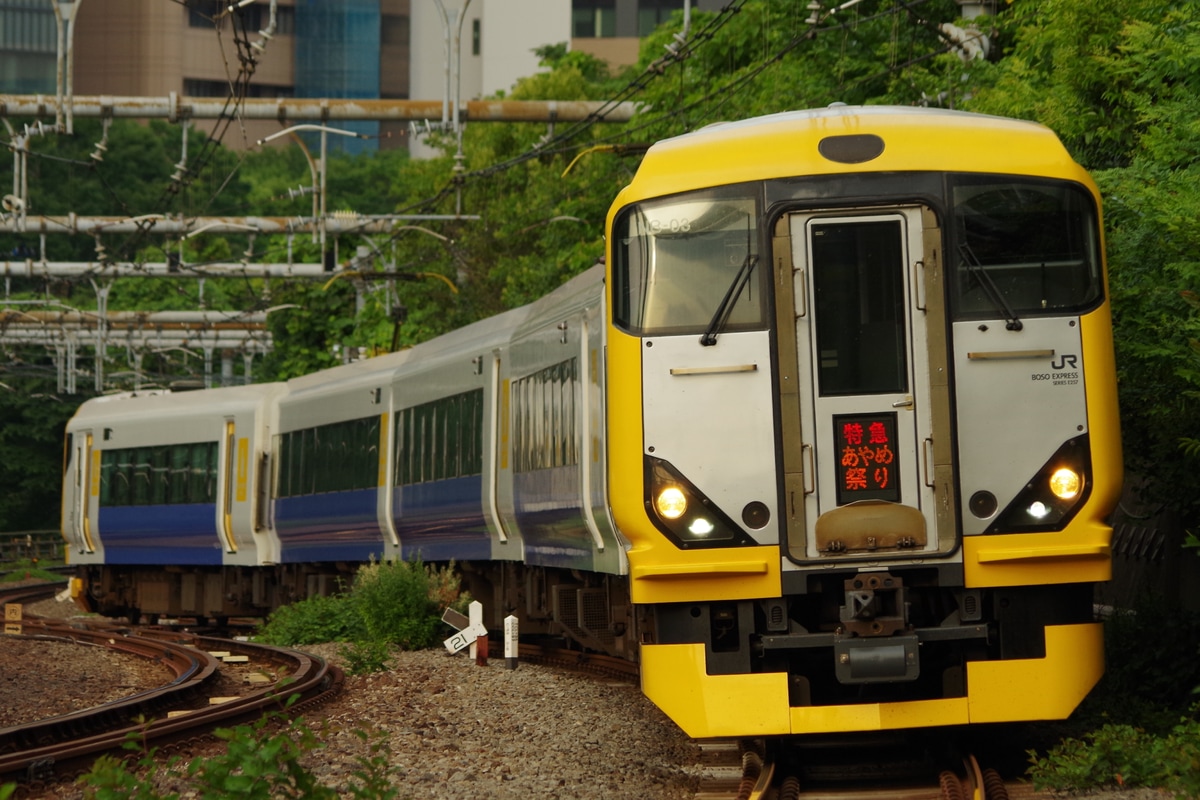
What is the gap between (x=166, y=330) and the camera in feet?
152

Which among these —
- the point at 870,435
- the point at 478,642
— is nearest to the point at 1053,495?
the point at 870,435

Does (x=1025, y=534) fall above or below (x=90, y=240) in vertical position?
Answer: below

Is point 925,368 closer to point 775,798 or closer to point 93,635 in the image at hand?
point 775,798

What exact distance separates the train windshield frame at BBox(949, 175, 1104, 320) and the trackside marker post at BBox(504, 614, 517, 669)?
7.25 m

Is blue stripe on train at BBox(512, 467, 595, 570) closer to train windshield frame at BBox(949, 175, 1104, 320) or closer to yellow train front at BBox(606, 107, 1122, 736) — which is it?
yellow train front at BBox(606, 107, 1122, 736)

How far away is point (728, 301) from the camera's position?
936cm

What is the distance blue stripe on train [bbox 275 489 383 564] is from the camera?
862 inches

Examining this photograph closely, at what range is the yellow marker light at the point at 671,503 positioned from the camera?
364 inches

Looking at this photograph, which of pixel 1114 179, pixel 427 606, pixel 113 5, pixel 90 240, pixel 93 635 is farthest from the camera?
pixel 113 5

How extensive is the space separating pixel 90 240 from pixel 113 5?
26.7 metres

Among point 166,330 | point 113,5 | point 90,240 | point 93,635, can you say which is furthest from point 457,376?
point 113,5

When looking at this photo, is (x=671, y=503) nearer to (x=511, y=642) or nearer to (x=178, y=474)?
(x=511, y=642)

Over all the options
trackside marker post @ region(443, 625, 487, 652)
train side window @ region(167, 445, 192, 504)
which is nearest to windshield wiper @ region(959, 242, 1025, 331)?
trackside marker post @ region(443, 625, 487, 652)

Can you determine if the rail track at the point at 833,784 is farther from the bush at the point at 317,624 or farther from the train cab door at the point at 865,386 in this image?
the bush at the point at 317,624
